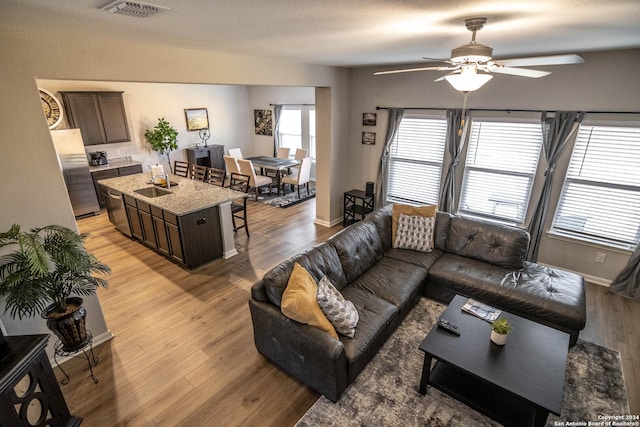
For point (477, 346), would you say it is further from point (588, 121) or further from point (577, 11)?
point (588, 121)

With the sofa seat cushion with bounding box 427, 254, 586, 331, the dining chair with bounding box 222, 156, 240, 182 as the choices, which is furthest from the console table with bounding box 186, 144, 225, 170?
the sofa seat cushion with bounding box 427, 254, 586, 331

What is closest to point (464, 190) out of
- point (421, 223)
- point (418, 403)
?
point (421, 223)

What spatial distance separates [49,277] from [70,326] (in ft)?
1.46

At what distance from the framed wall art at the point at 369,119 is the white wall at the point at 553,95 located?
0.22 feet

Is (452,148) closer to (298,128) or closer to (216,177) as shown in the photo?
(216,177)

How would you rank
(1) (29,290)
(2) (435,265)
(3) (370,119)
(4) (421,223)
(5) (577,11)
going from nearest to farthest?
(5) (577,11), (1) (29,290), (2) (435,265), (4) (421,223), (3) (370,119)

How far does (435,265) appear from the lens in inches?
144

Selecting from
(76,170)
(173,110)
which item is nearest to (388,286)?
(76,170)

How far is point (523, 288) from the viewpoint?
3.12 metres

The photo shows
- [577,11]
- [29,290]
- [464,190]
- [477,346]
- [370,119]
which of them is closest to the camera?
[577,11]

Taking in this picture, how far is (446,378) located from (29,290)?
3.17m

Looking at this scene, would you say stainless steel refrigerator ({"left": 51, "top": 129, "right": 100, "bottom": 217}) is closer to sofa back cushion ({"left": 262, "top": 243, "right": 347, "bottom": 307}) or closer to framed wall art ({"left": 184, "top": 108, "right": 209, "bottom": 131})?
framed wall art ({"left": 184, "top": 108, "right": 209, "bottom": 131})

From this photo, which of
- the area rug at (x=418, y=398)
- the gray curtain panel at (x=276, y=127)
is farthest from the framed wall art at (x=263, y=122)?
the area rug at (x=418, y=398)

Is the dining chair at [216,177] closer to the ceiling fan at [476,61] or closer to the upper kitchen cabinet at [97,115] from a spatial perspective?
the upper kitchen cabinet at [97,115]
